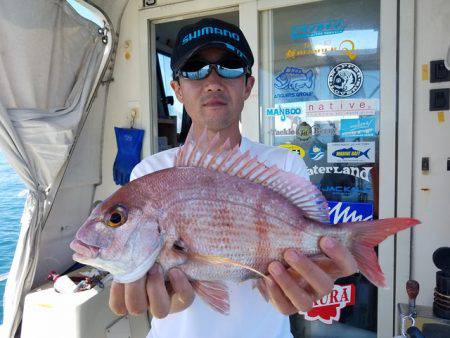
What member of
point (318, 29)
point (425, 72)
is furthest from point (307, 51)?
point (425, 72)

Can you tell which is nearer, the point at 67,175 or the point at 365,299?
the point at 365,299

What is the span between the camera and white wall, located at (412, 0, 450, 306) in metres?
2.55

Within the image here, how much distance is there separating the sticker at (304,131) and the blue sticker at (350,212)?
0.60 metres

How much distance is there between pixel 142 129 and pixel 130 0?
1.35 m

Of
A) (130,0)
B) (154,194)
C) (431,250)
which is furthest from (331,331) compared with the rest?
(130,0)

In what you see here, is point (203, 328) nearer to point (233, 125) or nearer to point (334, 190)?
point (233, 125)

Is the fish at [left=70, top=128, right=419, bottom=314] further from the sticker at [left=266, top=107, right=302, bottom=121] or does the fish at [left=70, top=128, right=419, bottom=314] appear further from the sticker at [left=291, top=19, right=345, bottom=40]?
the sticker at [left=291, top=19, right=345, bottom=40]

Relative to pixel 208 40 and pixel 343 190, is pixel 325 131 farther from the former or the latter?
pixel 208 40

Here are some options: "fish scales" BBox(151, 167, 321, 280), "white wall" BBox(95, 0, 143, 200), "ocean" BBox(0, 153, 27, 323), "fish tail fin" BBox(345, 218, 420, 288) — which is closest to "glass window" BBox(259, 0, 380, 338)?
"white wall" BBox(95, 0, 143, 200)

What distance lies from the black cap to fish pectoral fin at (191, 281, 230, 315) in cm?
86

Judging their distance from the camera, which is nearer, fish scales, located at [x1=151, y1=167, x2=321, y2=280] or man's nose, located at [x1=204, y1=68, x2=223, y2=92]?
fish scales, located at [x1=151, y1=167, x2=321, y2=280]

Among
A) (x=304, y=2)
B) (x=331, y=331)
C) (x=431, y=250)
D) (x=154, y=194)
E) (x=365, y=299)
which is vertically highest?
(x=304, y=2)

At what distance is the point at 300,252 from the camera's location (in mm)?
1131

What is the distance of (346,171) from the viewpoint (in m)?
2.86
